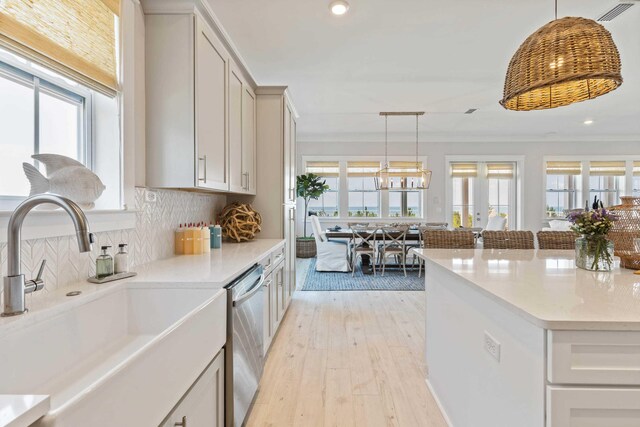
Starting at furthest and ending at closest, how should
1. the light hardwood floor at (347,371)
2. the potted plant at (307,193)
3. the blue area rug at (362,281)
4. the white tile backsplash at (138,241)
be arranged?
the potted plant at (307,193) → the blue area rug at (362,281) → the light hardwood floor at (347,371) → the white tile backsplash at (138,241)

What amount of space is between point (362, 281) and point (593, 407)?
4.14 meters

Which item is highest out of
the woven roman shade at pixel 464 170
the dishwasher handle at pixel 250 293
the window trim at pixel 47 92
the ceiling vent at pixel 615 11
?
the ceiling vent at pixel 615 11

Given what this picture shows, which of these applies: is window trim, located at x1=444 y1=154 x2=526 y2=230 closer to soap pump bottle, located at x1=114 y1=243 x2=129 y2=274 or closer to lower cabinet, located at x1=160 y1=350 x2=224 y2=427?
lower cabinet, located at x1=160 y1=350 x2=224 y2=427

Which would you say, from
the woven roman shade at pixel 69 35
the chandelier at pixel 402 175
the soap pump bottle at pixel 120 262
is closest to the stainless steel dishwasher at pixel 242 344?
the soap pump bottle at pixel 120 262

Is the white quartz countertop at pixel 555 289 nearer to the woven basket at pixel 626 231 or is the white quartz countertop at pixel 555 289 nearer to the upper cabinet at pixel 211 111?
the woven basket at pixel 626 231

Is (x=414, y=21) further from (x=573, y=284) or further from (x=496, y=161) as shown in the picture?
(x=496, y=161)

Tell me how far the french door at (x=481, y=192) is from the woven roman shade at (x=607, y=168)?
1.68 meters

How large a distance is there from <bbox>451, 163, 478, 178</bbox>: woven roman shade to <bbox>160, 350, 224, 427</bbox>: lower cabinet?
704 cm

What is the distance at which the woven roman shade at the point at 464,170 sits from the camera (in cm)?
728

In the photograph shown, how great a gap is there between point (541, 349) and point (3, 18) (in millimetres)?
2093

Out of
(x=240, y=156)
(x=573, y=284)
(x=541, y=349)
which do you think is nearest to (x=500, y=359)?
(x=541, y=349)

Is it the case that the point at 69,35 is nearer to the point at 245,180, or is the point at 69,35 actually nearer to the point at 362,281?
the point at 245,180

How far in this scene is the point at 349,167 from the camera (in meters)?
7.37

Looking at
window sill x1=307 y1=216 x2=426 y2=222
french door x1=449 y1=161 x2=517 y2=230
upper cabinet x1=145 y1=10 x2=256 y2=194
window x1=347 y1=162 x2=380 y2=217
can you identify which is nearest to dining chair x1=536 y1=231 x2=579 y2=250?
upper cabinet x1=145 y1=10 x2=256 y2=194
